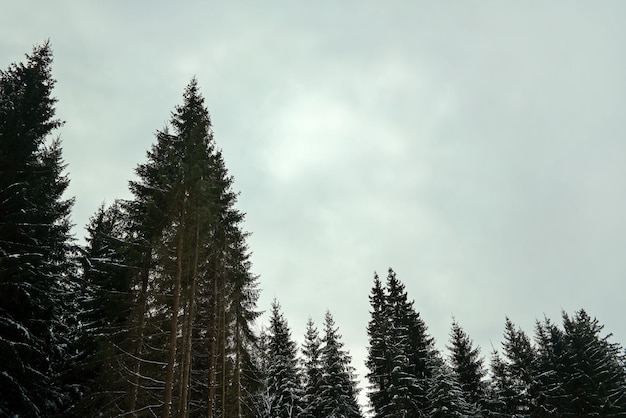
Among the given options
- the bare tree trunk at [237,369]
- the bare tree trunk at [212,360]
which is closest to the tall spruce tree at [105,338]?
the bare tree trunk at [212,360]

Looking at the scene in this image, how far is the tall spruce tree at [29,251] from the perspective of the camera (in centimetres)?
1482

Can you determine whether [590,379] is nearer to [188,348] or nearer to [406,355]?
[406,355]

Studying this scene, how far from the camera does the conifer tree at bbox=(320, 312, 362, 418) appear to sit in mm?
35000

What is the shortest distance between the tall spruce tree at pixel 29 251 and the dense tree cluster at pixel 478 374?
24316 mm

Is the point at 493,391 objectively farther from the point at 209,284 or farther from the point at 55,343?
the point at 55,343

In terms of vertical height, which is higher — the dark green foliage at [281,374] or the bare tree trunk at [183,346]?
the dark green foliage at [281,374]

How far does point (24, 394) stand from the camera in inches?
582

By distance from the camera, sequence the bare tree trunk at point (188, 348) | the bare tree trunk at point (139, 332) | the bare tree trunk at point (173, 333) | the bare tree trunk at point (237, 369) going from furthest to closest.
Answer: the bare tree trunk at point (237, 369)
the bare tree trunk at point (139, 332)
the bare tree trunk at point (188, 348)
the bare tree trunk at point (173, 333)

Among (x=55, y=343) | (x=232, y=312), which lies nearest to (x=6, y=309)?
(x=55, y=343)

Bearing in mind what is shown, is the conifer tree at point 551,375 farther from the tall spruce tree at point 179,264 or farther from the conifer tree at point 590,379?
the tall spruce tree at point 179,264

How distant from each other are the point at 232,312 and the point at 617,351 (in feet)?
162

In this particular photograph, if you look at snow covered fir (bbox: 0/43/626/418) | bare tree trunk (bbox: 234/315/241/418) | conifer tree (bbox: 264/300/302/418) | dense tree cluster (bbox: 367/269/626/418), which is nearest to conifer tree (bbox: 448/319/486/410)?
dense tree cluster (bbox: 367/269/626/418)

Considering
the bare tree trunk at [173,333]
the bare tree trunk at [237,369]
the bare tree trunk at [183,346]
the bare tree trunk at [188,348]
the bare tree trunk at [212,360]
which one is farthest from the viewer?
the bare tree trunk at [237,369]

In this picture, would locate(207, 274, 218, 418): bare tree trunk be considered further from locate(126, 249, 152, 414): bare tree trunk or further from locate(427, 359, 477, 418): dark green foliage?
locate(427, 359, 477, 418): dark green foliage
